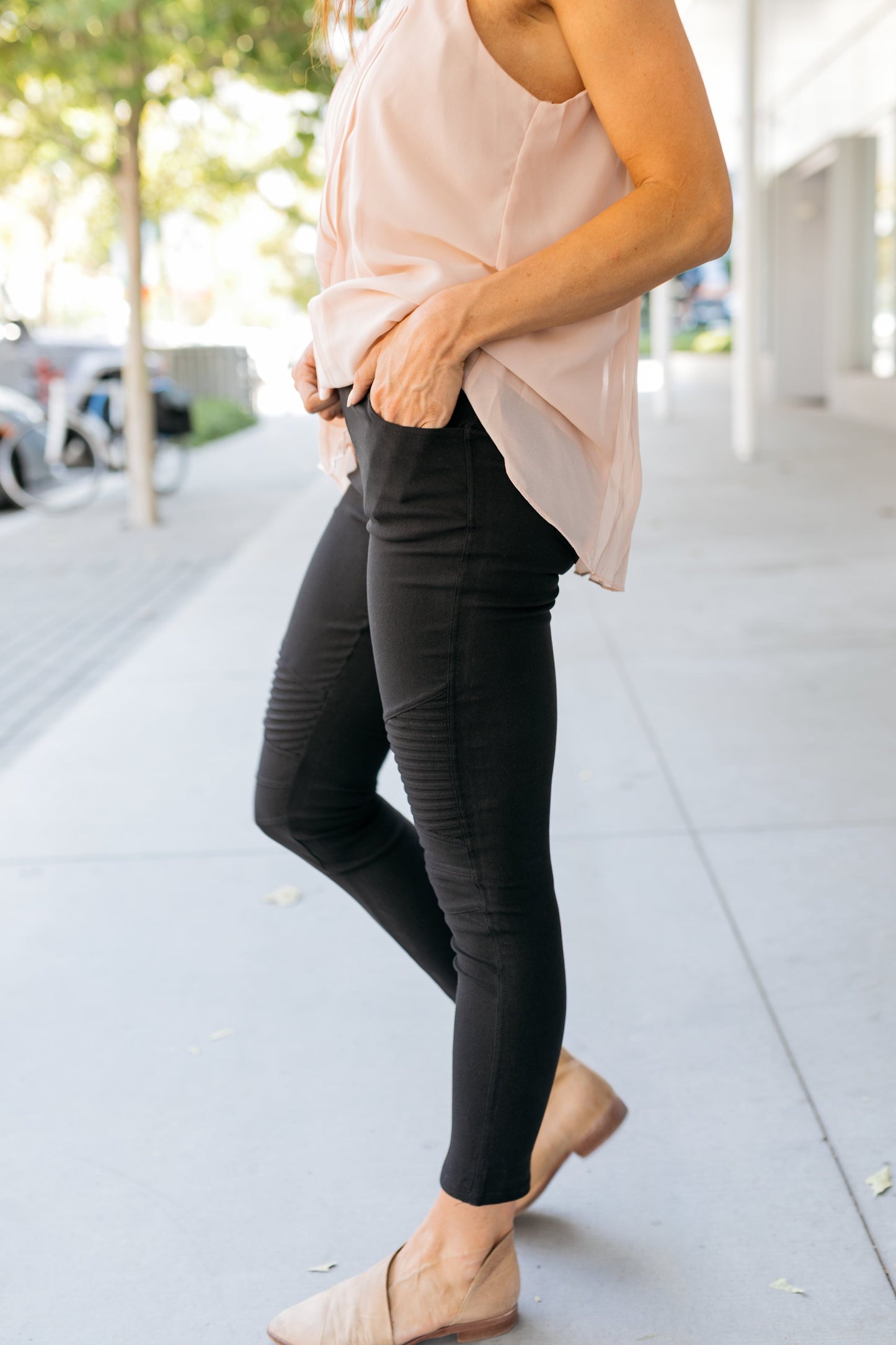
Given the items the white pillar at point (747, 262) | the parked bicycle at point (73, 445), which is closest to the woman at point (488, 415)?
the parked bicycle at point (73, 445)

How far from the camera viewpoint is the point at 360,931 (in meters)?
3.01

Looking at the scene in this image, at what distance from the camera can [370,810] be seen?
1881mm

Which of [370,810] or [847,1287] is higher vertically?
[370,810]

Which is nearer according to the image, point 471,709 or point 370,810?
point 471,709

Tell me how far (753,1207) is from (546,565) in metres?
1.10

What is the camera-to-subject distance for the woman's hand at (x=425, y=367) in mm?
1386

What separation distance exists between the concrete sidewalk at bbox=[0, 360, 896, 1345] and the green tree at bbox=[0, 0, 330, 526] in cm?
525

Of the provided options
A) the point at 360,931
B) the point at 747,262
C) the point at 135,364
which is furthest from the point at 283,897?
the point at 747,262

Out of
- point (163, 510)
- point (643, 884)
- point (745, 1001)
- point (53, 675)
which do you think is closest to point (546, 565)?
point (745, 1001)

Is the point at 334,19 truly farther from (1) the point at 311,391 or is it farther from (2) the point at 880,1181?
(2) the point at 880,1181

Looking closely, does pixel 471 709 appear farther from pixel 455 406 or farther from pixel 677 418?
pixel 677 418

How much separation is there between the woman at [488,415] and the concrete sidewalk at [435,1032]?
0.29 m

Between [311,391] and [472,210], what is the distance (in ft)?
1.30

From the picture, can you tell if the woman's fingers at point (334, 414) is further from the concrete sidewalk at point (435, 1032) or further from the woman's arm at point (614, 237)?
the concrete sidewalk at point (435, 1032)
